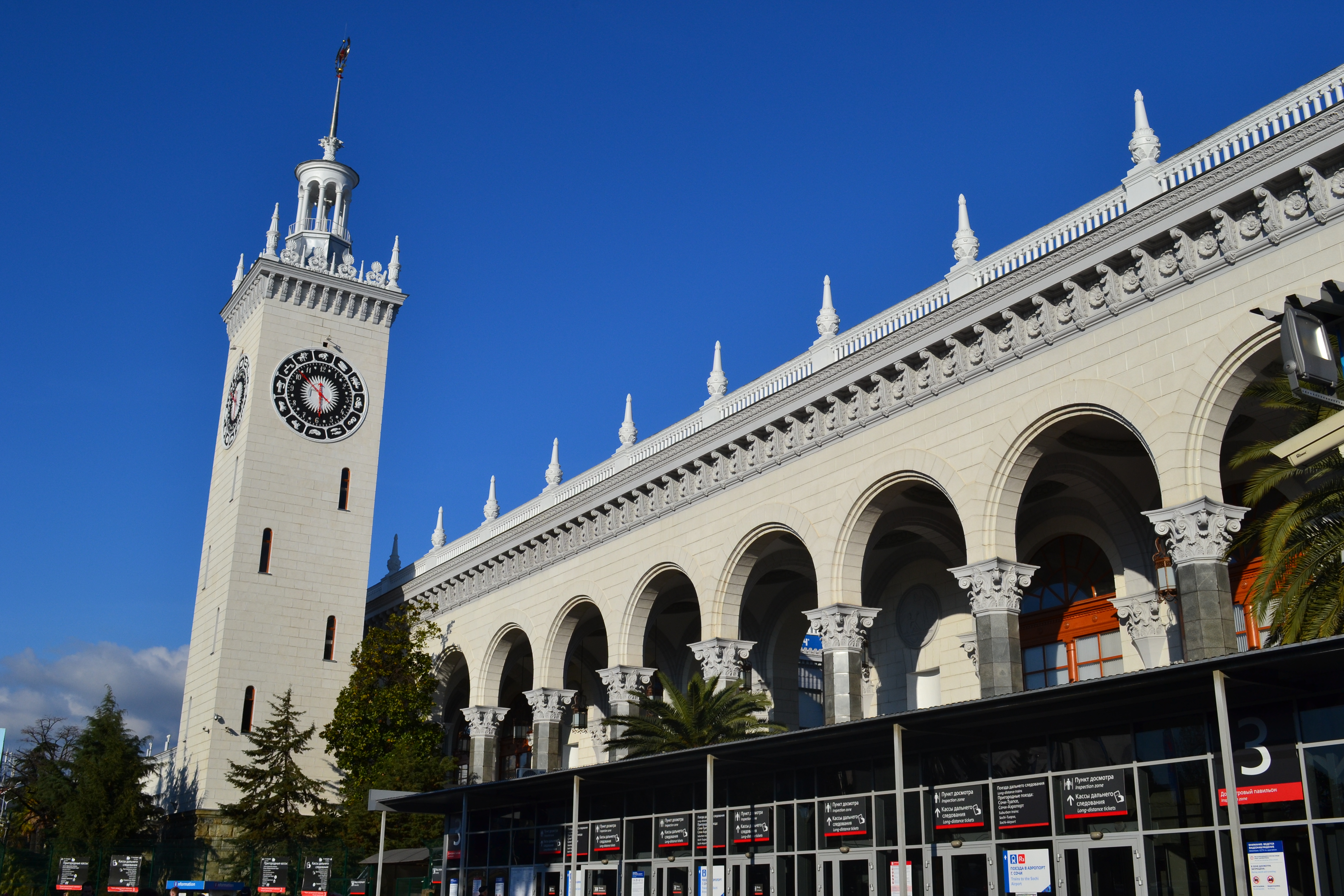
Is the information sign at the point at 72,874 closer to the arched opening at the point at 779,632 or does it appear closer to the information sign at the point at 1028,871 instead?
the arched opening at the point at 779,632

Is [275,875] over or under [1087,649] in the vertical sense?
under

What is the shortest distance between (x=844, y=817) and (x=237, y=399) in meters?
35.2

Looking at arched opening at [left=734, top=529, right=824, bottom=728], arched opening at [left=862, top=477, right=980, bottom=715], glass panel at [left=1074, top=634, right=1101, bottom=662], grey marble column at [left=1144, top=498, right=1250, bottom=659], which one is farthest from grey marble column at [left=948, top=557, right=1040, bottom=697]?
arched opening at [left=734, top=529, right=824, bottom=728]

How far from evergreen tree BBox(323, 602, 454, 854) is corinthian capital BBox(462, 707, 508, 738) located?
1.26m

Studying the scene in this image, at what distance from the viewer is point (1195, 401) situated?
774 inches

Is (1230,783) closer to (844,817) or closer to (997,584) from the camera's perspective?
(844,817)

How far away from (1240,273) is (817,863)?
38.7 ft

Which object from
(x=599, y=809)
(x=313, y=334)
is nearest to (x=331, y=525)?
(x=313, y=334)

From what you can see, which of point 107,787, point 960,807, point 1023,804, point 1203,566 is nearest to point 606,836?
point 960,807

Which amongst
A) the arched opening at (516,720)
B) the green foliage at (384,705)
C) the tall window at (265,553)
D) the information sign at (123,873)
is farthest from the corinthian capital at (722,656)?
the tall window at (265,553)

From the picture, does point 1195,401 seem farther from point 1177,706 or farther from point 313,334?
point 313,334

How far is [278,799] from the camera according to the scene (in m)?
36.7

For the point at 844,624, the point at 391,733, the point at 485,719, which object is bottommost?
the point at 391,733

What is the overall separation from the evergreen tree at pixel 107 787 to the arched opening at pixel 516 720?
12.5 metres
